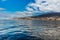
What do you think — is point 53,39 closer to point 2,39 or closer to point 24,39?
point 24,39

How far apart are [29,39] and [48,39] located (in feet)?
4.18

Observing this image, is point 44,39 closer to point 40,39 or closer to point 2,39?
point 40,39

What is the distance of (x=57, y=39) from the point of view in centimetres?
1101

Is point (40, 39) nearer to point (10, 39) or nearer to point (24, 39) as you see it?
point (24, 39)

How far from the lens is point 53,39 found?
36.1 feet

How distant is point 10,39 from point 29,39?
1.30 meters

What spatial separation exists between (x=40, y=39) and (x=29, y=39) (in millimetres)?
736

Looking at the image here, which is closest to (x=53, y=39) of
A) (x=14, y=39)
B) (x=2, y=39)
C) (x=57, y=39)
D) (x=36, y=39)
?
(x=57, y=39)

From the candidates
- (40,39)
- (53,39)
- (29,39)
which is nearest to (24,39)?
(29,39)

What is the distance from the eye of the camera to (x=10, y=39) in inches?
413

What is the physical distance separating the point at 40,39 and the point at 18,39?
1.46 metres

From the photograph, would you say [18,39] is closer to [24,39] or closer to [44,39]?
[24,39]

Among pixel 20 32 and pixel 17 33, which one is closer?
pixel 17 33

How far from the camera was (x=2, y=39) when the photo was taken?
10.4 metres
